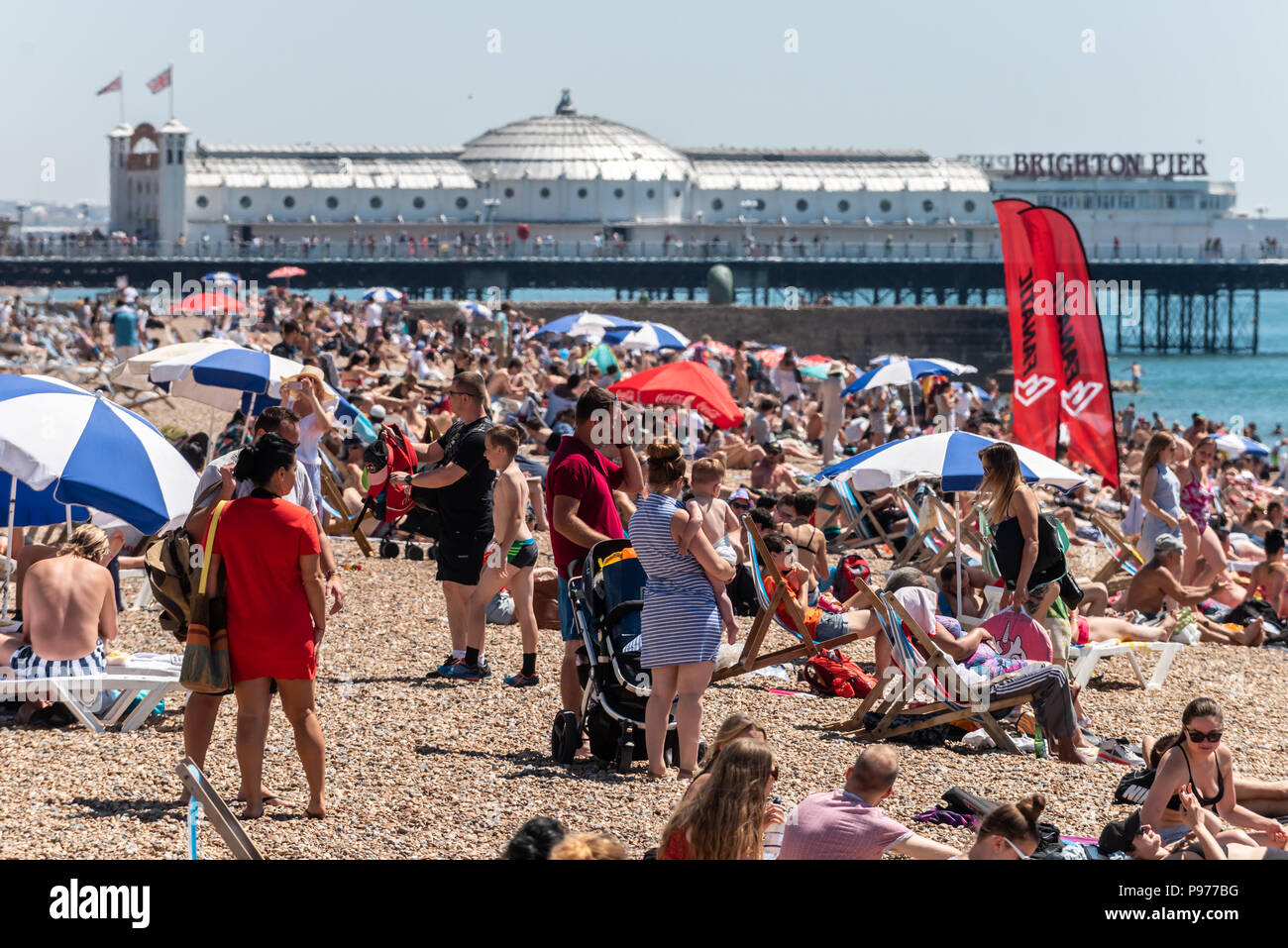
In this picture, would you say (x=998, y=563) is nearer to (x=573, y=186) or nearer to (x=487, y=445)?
(x=487, y=445)

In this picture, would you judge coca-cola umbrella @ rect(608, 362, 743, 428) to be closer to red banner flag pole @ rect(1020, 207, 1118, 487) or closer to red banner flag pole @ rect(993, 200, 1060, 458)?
red banner flag pole @ rect(993, 200, 1060, 458)

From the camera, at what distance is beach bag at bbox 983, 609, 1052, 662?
6.41 m

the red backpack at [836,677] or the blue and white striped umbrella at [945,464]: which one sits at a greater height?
the blue and white striped umbrella at [945,464]

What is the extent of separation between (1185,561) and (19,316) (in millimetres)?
22883

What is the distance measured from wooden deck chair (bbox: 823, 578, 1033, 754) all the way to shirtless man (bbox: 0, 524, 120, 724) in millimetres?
2719

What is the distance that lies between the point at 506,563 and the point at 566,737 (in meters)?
1.00

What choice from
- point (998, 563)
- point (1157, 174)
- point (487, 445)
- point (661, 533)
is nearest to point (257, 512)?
point (661, 533)

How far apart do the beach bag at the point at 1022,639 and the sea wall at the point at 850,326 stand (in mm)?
37908

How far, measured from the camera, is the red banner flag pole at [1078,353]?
10.5 m

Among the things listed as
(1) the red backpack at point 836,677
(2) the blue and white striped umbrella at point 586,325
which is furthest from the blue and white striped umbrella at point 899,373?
(1) the red backpack at point 836,677

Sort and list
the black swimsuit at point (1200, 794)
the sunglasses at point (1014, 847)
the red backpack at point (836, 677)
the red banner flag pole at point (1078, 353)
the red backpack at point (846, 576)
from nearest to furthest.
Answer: the sunglasses at point (1014, 847), the black swimsuit at point (1200, 794), the red backpack at point (836, 677), the red backpack at point (846, 576), the red banner flag pole at point (1078, 353)

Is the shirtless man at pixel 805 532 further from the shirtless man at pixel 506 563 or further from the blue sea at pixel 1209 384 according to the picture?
the blue sea at pixel 1209 384

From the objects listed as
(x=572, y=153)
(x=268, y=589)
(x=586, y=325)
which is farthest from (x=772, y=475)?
(x=572, y=153)
